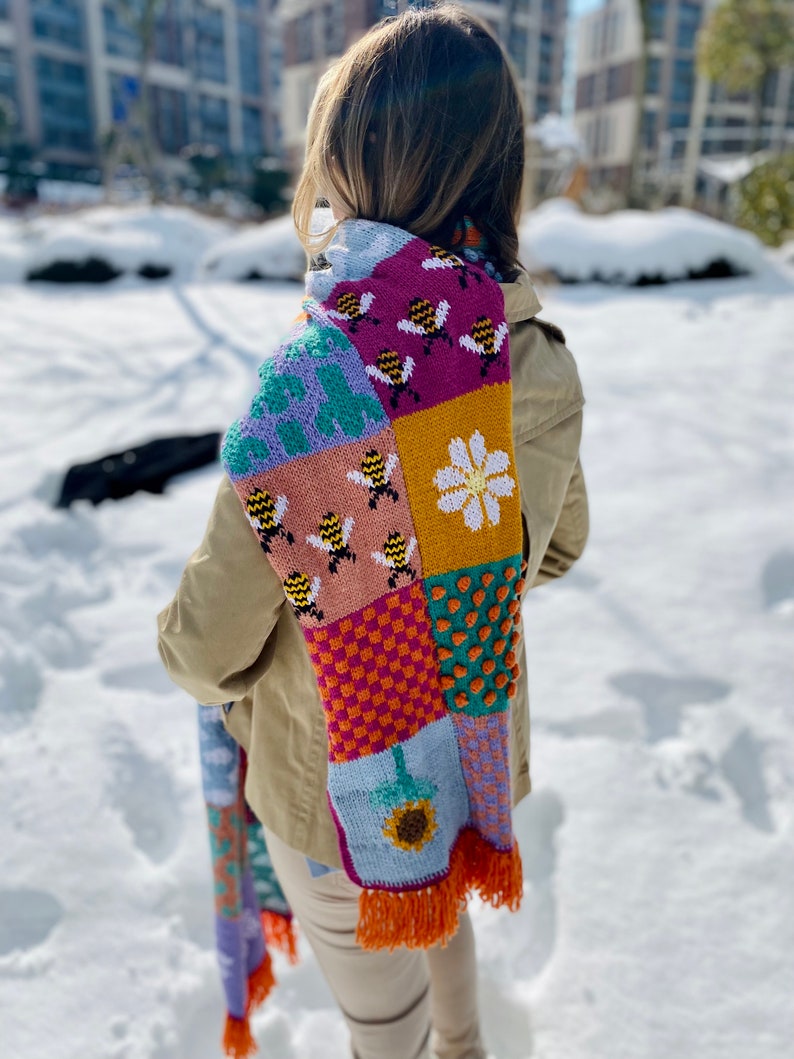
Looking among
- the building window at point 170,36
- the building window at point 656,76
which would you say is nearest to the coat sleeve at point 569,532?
the building window at point 656,76

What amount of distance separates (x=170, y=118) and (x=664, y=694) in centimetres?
4704

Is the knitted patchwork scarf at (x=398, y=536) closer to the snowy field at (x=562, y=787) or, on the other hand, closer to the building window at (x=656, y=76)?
A: the snowy field at (x=562, y=787)

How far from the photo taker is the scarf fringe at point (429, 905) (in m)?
0.94

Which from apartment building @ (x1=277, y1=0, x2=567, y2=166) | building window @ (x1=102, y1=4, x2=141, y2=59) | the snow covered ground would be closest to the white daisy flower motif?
the snow covered ground

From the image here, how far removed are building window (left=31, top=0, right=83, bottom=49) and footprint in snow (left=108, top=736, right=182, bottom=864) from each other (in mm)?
43698

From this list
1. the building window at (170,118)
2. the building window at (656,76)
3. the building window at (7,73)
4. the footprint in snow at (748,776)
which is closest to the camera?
the footprint in snow at (748,776)

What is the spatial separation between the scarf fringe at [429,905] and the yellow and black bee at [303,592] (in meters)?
0.39

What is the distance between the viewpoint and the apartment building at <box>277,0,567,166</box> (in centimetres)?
3331

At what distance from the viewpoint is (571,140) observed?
1348 cm

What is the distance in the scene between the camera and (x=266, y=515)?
80 centimetres

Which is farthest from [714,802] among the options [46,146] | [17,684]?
[46,146]

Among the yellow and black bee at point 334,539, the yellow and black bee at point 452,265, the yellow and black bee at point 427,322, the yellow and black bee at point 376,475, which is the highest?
the yellow and black bee at point 452,265

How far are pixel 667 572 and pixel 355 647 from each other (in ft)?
7.42

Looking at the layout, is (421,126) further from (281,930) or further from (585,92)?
(585,92)
